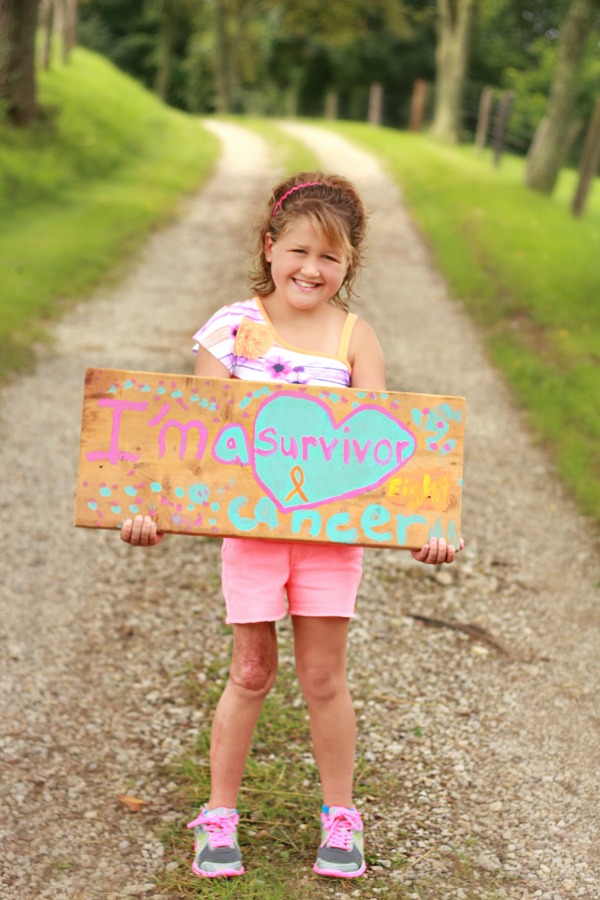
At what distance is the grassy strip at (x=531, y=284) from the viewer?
7.70 metres

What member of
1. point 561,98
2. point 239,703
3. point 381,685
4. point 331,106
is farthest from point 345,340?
point 331,106

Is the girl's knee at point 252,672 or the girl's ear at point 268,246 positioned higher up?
the girl's ear at point 268,246

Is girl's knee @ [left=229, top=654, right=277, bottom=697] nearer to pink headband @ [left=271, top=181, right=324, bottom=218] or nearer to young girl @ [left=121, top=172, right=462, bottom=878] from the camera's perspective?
young girl @ [left=121, top=172, right=462, bottom=878]

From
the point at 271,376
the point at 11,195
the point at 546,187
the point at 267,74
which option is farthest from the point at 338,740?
the point at 267,74

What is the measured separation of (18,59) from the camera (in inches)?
595

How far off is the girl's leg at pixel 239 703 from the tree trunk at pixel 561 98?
599 inches

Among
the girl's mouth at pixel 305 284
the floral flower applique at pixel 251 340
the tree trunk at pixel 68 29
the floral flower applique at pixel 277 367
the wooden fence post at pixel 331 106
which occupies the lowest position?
the wooden fence post at pixel 331 106

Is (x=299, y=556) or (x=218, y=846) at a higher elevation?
(x=299, y=556)

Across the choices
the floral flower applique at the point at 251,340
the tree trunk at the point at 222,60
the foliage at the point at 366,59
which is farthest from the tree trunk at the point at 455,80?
the floral flower applique at the point at 251,340

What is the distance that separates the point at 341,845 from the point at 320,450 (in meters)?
1.15

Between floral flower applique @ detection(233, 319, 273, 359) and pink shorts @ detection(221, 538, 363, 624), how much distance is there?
51 centimetres

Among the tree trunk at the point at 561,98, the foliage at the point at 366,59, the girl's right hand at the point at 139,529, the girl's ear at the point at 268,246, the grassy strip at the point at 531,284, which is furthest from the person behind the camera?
the foliage at the point at 366,59

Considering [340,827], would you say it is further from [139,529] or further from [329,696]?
[139,529]

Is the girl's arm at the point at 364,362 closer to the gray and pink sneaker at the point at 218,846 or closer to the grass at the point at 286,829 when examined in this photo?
the gray and pink sneaker at the point at 218,846
